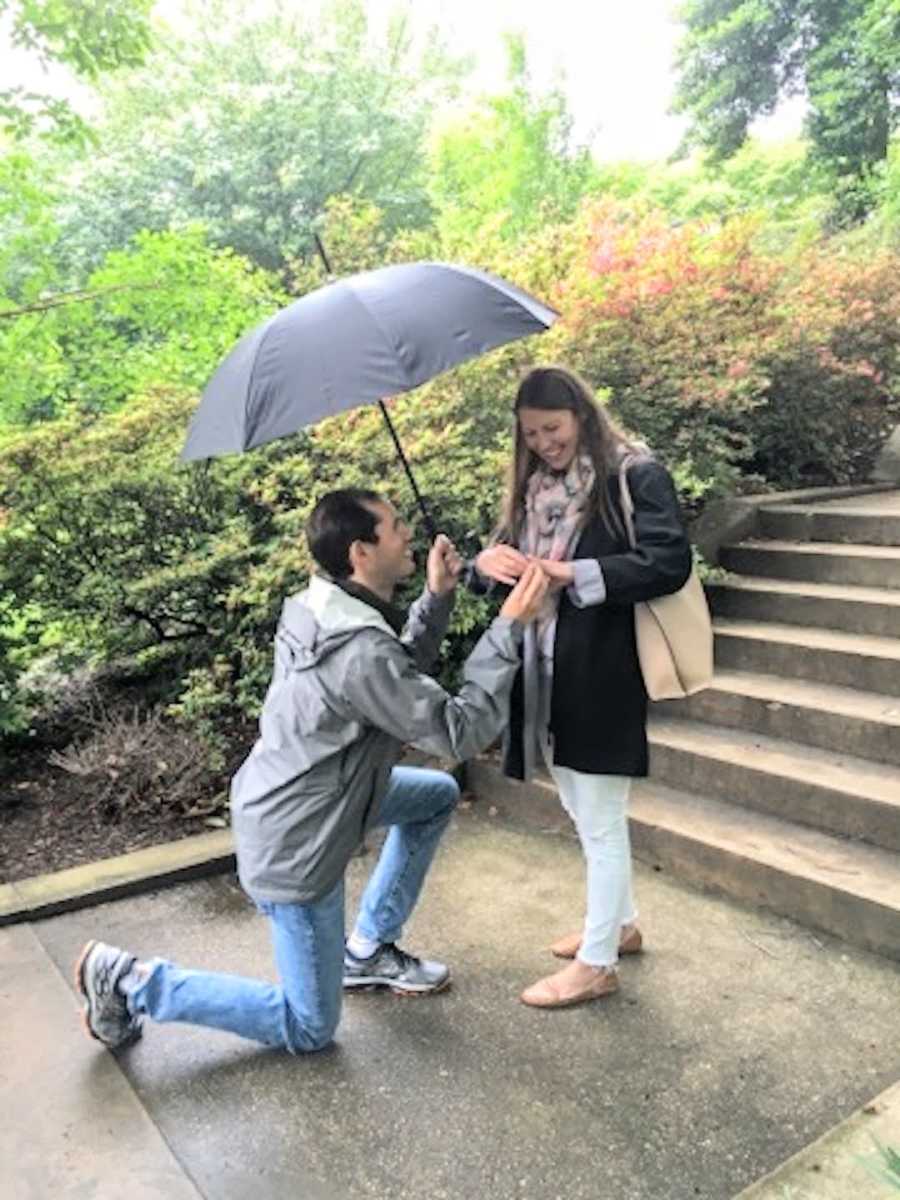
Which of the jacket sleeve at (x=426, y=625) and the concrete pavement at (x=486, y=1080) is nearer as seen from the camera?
the concrete pavement at (x=486, y=1080)

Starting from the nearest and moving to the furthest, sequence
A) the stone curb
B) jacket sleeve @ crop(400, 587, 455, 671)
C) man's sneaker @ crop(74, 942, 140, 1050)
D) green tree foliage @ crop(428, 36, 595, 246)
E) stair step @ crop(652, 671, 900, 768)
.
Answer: man's sneaker @ crop(74, 942, 140, 1050)
jacket sleeve @ crop(400, 587, 455, 671)
the stone curb
stair step @ crop(652, 671, 900, 768)
green tree foliage @ crop(428, 36, 595, 246)

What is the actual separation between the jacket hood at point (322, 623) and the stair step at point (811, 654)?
8.48 feet

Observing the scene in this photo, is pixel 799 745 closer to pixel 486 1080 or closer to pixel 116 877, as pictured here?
pixel 486 1080

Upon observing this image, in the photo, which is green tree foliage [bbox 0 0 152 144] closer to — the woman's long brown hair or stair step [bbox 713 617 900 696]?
the woman's long brown hair

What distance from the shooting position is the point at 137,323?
5402 mm

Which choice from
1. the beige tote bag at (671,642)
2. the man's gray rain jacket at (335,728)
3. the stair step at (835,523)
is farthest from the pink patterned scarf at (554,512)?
the stair step at (835,523)

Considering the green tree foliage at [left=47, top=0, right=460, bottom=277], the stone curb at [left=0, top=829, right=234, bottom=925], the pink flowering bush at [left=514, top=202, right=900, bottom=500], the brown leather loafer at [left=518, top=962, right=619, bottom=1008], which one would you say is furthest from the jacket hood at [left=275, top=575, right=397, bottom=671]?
the green tree foliage at [left=47, top=0, right=460, bottom=277]

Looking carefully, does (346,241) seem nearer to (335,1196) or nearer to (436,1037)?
(436,1037)

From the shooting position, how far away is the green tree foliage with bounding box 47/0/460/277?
17906mm

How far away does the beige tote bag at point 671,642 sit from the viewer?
247cm

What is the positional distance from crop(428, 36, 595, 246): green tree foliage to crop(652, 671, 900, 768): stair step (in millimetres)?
9304

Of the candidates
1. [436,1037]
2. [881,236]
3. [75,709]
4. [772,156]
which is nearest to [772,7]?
[772,156]

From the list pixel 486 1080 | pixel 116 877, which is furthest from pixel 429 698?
pixel 116 877

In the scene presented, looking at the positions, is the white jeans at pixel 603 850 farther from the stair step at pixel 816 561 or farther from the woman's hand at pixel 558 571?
the stair step at pixel 816 561
